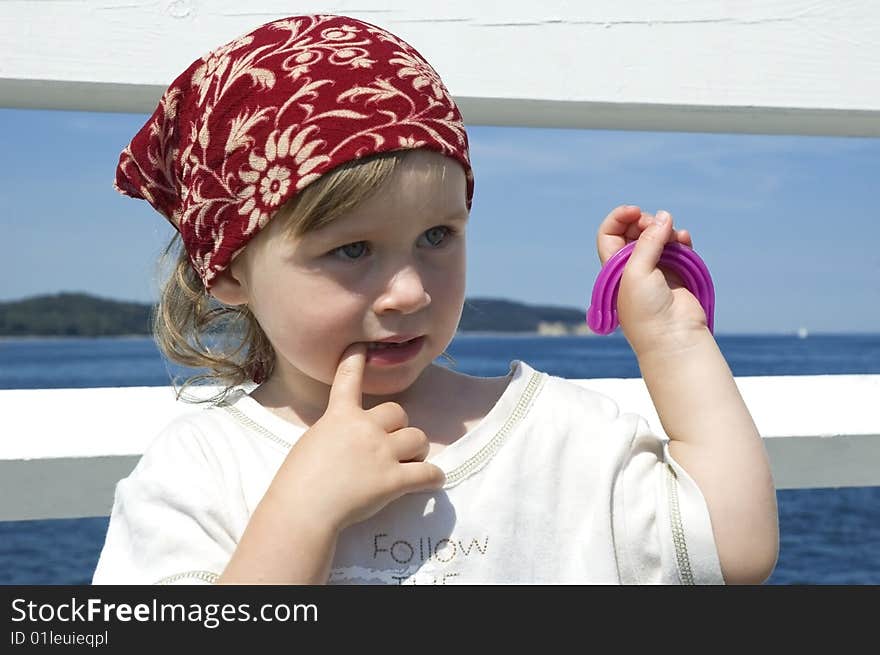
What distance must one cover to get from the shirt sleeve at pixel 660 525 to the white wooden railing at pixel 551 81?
0.30 metres

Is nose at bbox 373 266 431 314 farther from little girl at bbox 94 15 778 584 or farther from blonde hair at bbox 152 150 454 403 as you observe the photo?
blonde hair at bbox 152 150 454 403

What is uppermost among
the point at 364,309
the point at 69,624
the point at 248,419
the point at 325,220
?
the point at 325,220

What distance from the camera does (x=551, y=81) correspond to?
1475 millimetres

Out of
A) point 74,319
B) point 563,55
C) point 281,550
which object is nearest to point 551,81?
point 563,55

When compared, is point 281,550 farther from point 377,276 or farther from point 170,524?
point 377,276

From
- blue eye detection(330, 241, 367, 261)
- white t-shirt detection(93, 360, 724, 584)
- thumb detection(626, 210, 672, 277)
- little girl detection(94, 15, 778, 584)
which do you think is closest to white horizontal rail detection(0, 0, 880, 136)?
little girl detection(94, 15, 778, 584)

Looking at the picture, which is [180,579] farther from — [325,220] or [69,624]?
[325,220]

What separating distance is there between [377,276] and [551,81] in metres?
0.52

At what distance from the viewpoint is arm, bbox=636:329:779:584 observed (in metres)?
1.22

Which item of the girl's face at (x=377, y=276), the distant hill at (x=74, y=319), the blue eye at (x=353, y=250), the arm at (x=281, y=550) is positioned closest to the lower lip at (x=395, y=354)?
the girl's face at (x=377, y=276)

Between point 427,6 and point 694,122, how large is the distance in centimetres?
50

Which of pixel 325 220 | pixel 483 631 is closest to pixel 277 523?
pixel 483 631

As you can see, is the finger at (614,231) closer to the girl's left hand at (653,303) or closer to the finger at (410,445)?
the girl's left hand at (653,303)

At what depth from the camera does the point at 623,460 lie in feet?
4.22
